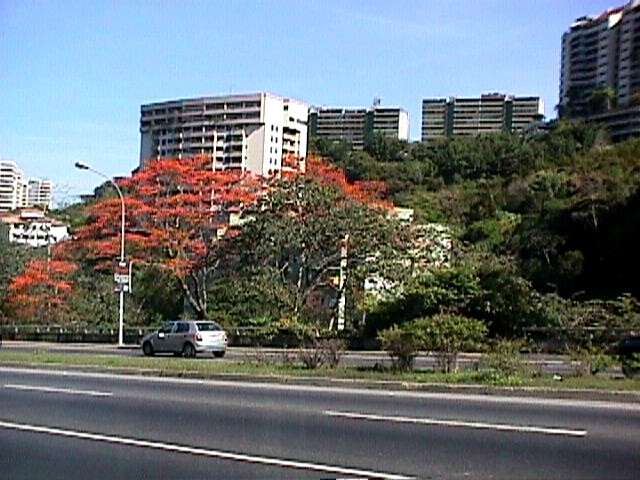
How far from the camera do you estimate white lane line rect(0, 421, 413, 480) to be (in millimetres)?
Result: 9352

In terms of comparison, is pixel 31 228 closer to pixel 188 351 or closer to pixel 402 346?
pixel 188 351

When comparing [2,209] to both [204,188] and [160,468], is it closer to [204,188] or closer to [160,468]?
[204,188]

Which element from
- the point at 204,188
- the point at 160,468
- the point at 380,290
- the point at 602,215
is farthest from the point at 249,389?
the point at 602,215

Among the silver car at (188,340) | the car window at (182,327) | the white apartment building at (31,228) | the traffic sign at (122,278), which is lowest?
the silver car at (188,340)

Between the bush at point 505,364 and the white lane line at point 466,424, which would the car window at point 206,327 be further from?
the white lane line at point 466,424

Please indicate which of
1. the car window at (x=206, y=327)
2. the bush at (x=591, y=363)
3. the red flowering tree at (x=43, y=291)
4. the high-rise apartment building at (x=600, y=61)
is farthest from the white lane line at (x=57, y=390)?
the high-rise apartment building at (x=600, y=61)

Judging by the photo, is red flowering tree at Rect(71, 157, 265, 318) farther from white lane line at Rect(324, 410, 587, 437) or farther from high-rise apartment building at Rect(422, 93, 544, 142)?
high-rise apartment building at Rect(422, 93, 544, 142)

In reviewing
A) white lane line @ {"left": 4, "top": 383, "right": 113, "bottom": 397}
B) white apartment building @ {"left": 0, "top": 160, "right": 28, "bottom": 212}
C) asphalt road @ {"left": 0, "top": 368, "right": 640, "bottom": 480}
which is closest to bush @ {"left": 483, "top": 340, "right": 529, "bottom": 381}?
asphalt road @ {"left": 0, "top": 368, "right": 640, "bottom": 480}

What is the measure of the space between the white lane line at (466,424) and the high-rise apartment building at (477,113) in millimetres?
78384

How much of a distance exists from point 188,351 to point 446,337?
13.7 meters

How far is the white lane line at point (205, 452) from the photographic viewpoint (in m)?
9.35

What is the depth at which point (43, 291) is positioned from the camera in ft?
155

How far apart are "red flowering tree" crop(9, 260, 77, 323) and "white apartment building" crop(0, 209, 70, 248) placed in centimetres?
676

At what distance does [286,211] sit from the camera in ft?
131
